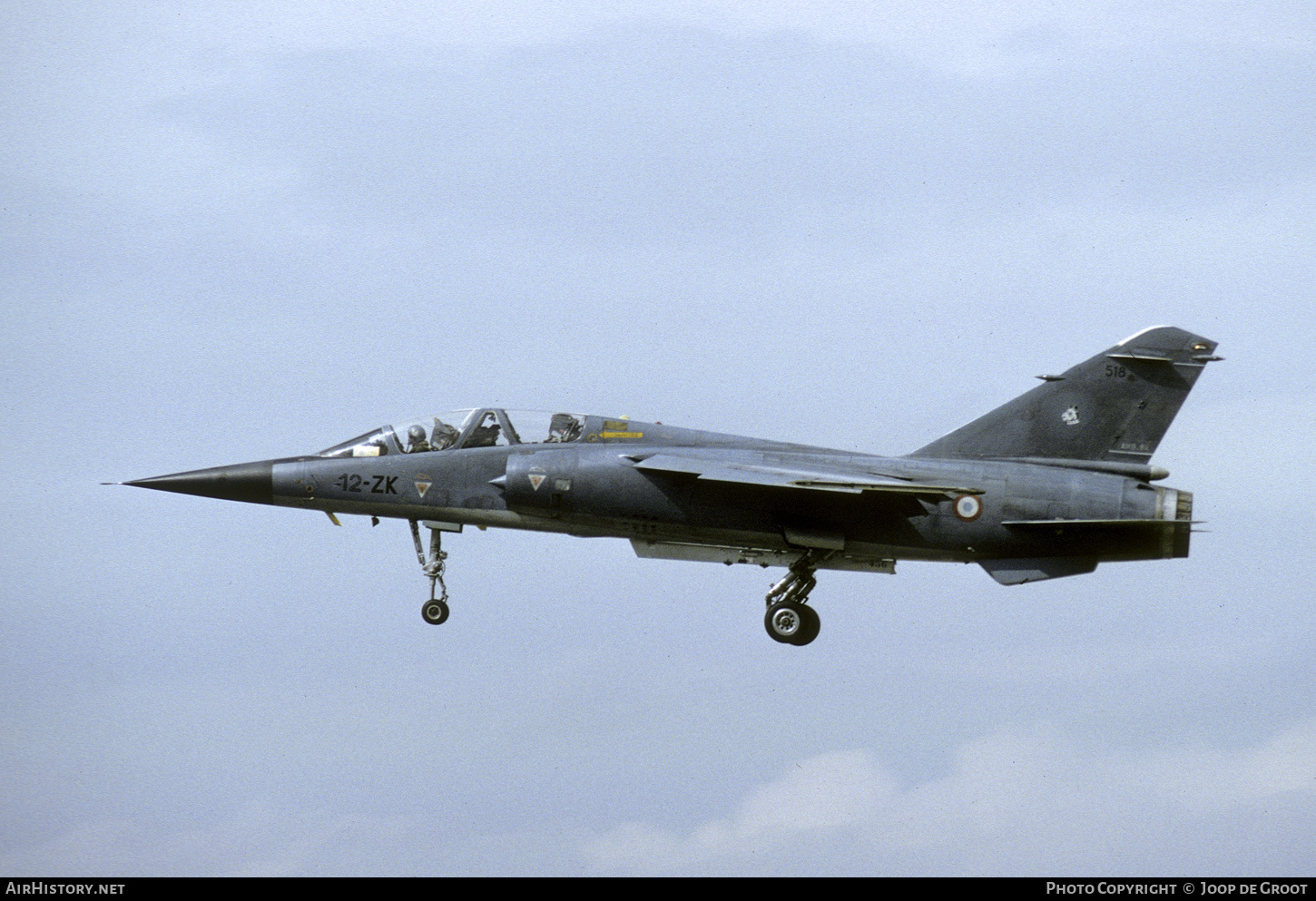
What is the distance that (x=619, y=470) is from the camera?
985 inches

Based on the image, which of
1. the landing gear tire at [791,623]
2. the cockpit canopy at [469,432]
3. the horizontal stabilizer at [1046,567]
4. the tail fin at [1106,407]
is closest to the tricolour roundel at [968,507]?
the horizontal stabilizer at [1046,567]

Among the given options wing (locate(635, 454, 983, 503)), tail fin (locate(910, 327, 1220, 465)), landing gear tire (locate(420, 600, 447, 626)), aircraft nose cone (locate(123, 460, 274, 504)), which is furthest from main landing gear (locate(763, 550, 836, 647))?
aircraft nose cone (locate(123, 460, 274, 504))

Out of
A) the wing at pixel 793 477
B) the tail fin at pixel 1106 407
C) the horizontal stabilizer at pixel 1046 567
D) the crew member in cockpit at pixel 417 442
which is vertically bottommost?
the horizontal stabilizer at pixel 1046 567

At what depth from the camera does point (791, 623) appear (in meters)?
25.8

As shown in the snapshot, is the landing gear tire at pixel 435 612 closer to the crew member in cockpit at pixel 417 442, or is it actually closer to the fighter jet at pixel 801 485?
the fighter jet at pixel 801 485

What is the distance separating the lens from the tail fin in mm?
25578

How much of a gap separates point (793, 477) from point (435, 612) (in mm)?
5649

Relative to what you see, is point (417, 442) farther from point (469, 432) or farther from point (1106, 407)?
point (1106, 407)

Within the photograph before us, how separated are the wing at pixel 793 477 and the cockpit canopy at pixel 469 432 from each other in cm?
166

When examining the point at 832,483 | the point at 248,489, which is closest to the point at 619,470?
the point at 832,483

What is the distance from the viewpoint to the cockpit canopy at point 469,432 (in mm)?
26156

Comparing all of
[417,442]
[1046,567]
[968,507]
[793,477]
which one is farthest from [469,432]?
[1046,567]
